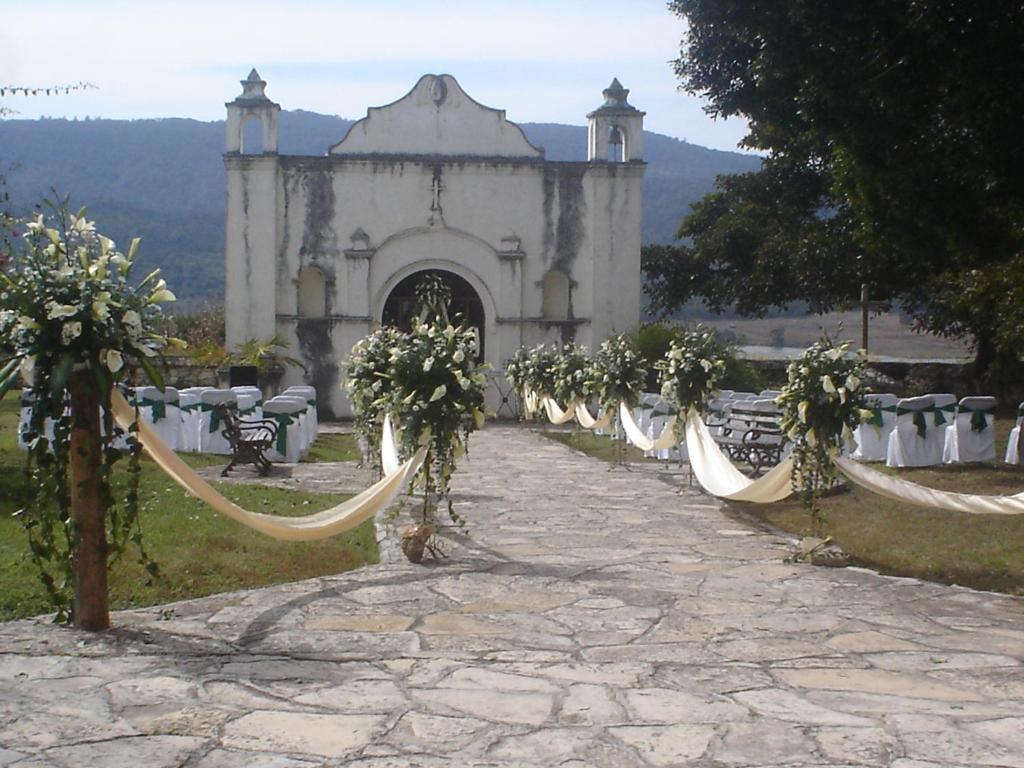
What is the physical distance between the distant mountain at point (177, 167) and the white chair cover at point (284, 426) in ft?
228

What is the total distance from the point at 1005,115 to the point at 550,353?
16.2 m

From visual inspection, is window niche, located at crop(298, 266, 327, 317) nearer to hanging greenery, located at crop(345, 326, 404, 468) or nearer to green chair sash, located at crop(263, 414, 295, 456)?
green chair sash, located at crop(263, 414, 295, 456)

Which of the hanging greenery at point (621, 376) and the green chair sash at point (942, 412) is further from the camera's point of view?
the hanging greenery at point (621, 376)

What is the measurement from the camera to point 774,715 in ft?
17.4

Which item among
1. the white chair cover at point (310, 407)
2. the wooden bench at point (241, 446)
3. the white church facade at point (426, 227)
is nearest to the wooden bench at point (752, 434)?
the wooden bench at point (241, 446)

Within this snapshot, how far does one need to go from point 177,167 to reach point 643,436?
10975cm

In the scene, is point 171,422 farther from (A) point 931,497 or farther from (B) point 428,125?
(B) point 428,125

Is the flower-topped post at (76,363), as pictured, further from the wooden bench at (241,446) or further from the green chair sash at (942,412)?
the green chair sash at (942,412)

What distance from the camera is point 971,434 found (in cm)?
1697

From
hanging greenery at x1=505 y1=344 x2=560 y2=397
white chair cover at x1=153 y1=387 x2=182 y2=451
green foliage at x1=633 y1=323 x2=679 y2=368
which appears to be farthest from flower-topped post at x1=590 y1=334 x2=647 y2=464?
green foliage at x1=633 y1=323 x2=679 y2=368

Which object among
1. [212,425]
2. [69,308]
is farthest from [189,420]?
[69,308]

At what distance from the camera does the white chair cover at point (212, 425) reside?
16.9m

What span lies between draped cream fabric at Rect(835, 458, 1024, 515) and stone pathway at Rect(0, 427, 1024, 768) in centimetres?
71

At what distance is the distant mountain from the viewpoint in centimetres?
9062
